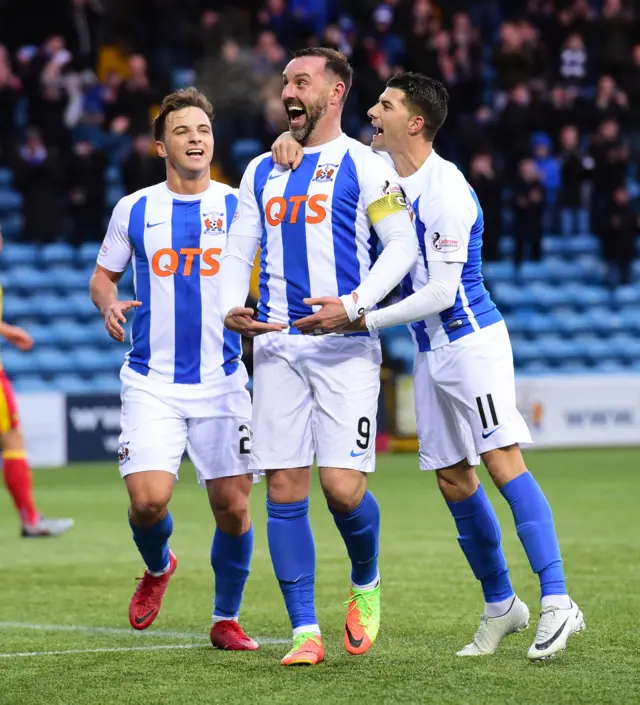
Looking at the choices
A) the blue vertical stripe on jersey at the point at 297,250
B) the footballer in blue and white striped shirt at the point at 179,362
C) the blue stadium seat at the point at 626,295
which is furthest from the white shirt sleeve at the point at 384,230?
the blue stadium seat at the point at 626,295

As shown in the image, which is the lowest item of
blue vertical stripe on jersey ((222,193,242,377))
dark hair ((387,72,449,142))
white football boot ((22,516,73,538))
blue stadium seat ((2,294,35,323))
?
white football boot ((22,516,73,538))

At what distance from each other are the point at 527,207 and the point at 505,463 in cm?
1372

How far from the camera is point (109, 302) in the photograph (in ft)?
19.2

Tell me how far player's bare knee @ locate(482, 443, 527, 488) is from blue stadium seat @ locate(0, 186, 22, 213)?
44.7 feet

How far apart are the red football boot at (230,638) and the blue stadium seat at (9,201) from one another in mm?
13045

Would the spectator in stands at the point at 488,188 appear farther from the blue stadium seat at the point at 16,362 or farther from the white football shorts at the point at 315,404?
the white football shorts at the point at 315,404

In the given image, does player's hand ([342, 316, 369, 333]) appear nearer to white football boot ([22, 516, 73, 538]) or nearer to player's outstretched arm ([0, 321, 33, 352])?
player's outstretched arm ([0, 321, 33, 352])

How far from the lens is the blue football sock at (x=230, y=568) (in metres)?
5.65

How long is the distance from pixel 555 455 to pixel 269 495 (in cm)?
1102

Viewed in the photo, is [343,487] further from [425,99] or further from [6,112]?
[6,112]

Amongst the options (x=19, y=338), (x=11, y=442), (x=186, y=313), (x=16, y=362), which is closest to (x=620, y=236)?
(x=16, y=362)

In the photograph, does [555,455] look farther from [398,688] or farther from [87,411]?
[398,688]

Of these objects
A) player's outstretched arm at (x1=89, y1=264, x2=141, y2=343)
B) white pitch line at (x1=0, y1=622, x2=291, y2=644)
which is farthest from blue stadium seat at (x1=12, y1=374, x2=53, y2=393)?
player's outstretched arm at (x1=89, y1=264, x2=141, y2=343)

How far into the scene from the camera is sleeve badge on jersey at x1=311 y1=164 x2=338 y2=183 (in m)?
5.19
